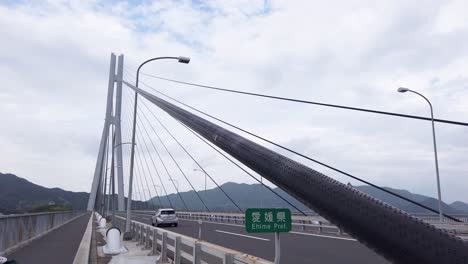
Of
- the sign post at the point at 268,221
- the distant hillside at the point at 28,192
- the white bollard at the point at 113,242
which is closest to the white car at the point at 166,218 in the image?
the white bollard at the point at 113,242

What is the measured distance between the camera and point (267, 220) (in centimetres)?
591

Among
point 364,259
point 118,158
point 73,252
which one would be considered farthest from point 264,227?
point 118,158

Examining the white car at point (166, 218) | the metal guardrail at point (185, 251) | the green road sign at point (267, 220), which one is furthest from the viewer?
the white car at point (166, 218)

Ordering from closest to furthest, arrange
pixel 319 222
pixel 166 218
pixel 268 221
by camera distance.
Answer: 1. pixel 268 221
2. pixel 319 222
3. pixel 166 218

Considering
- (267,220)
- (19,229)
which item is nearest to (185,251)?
(267,220)

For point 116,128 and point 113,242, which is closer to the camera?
point 113,242

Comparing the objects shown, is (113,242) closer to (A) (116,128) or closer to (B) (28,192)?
(A) (116,128)

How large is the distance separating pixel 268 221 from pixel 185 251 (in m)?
9.49

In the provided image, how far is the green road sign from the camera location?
5859 millimetres

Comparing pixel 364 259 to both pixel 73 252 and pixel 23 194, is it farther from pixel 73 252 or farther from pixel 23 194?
pixel 23 194

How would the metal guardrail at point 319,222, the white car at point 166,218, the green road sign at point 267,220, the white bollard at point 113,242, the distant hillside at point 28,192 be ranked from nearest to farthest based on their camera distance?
the green road sign at point 267,220 < the white bollard at point 113,242 < the metal guardrail at point 319,222 < the white car at point 166,218 < the distant hillside at point 28,192

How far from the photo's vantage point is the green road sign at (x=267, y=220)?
5.86 meters

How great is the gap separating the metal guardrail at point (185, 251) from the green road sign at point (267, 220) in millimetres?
1238

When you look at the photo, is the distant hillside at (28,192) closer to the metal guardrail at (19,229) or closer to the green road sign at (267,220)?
the metal guardrail at (19,229)
